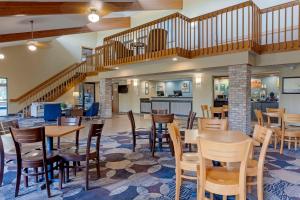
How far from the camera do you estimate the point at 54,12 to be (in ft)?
17.1

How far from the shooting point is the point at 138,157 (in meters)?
4.51

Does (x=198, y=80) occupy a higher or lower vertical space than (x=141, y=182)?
higher

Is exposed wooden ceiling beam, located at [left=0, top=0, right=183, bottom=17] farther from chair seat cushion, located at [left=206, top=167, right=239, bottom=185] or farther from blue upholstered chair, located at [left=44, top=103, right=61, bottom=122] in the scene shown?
blue upholstered chair, located at [left=44, top=103, right=61, bottom=122]

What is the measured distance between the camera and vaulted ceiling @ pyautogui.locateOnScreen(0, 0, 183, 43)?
188 inches

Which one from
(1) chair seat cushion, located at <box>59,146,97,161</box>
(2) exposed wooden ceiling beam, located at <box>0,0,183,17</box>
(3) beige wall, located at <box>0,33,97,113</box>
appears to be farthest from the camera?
(3) beige wall, located at <box>0,33,97,113</box>

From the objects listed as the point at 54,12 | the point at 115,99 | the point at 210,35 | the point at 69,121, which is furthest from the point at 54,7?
the point at 115,99

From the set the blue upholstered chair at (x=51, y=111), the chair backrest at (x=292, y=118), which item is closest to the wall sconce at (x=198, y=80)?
the chair backrest at (x=292, y=118)

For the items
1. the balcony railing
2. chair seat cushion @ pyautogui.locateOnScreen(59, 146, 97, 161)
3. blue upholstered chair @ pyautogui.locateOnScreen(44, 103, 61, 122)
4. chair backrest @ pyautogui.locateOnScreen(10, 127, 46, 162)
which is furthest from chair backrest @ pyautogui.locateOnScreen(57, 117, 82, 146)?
blue upholstered chair @ pyautogui.locateOnScreen(44, 103, 61, 122)

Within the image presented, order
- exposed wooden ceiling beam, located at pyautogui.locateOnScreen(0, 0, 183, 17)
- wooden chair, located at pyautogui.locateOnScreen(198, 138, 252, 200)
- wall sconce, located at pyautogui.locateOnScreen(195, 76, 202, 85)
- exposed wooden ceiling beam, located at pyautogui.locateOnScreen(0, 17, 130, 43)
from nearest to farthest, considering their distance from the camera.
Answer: wooden chair, located at pyautogui.locateOnScreen(198, 138, 252, 200)
exposed wooden ceiling beam, located at pyautogui.locateOnScreen(0, 0, 183, 17)
exposed wooden ceiling beam, located at pyautogui.locateOnScreen(0, 17, 130, 43)
wall sconce, located at pyautogui.locateOnScreen(195, 76, 202, 85)

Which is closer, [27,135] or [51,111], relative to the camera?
[27,135]

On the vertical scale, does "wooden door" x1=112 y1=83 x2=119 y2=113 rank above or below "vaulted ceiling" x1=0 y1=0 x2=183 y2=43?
below

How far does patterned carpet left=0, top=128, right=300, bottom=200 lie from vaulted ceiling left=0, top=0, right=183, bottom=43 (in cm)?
347

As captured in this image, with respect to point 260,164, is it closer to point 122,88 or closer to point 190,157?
point 190,157

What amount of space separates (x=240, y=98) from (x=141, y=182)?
4.42 meters
